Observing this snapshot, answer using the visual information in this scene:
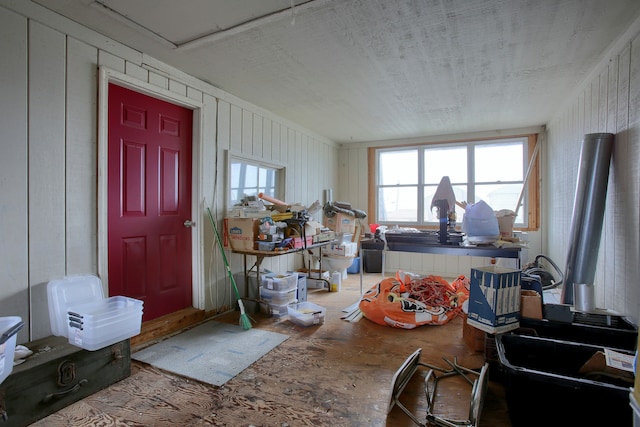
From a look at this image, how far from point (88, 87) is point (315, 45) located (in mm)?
1694

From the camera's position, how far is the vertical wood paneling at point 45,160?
6.73 feet

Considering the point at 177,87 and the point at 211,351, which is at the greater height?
the point at 177,87

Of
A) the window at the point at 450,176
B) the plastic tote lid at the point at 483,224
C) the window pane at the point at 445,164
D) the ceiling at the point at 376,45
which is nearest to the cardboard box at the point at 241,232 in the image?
the ceiling at the point at 376,45

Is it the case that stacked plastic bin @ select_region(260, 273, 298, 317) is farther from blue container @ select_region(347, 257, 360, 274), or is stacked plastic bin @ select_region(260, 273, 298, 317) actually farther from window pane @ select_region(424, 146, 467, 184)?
window pane @ select_region(424, 146, 467, 184)

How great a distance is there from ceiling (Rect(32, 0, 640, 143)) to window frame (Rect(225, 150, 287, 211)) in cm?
69

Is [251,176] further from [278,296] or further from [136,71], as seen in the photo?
[136,71]

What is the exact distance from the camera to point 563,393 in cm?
146

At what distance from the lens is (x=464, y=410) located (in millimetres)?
1813

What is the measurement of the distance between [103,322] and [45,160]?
113cm

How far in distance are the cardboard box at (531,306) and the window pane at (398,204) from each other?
3589mm

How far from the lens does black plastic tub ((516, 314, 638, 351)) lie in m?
1.97

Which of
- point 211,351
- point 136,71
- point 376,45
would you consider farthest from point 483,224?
point 136,71

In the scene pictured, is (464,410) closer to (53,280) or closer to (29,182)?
(53,280)

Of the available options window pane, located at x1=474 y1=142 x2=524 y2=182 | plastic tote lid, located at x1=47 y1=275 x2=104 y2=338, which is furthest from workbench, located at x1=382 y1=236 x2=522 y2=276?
window pane, located at x1=474 y1=142 x2=524 y2=182
